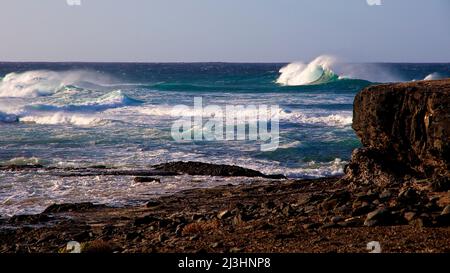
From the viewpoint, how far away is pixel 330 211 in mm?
10953

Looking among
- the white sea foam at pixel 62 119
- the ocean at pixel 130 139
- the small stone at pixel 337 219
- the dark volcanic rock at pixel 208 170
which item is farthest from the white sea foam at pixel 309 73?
the small stone at pixel 337 219

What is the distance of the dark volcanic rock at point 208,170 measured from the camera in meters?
18.9

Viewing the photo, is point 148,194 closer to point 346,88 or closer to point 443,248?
point 443,248

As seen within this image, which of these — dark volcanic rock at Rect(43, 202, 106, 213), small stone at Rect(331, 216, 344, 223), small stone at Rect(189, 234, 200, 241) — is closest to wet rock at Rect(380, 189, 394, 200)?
small stone at Rect(331, 216, 344, 223)

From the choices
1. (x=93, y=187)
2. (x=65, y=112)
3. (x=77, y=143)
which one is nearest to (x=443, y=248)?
(x=93, y=187)

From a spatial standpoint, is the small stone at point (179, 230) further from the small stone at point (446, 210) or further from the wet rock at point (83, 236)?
the small stone at point (446, 210)

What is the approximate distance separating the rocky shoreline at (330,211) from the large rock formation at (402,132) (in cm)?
2

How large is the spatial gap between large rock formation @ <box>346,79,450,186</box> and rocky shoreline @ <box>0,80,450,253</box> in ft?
0.06

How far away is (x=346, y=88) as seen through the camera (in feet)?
194

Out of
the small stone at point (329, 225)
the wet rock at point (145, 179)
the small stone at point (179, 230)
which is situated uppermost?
the small stone at point (329, 225)

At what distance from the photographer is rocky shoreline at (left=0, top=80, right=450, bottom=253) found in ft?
30.4

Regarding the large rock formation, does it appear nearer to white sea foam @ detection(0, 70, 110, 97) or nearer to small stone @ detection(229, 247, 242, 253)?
small stone @ detection(229, 247, 242, 253)

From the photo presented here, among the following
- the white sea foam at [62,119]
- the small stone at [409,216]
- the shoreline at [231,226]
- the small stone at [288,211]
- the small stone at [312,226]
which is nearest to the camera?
the shoreline at [231,226]

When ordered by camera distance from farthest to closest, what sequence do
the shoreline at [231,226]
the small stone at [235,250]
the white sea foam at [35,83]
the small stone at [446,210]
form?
the white sea foam at [35,83] < the small stone at [446,210] < the shoreline at [231,226] < the small stone at [235,250]
